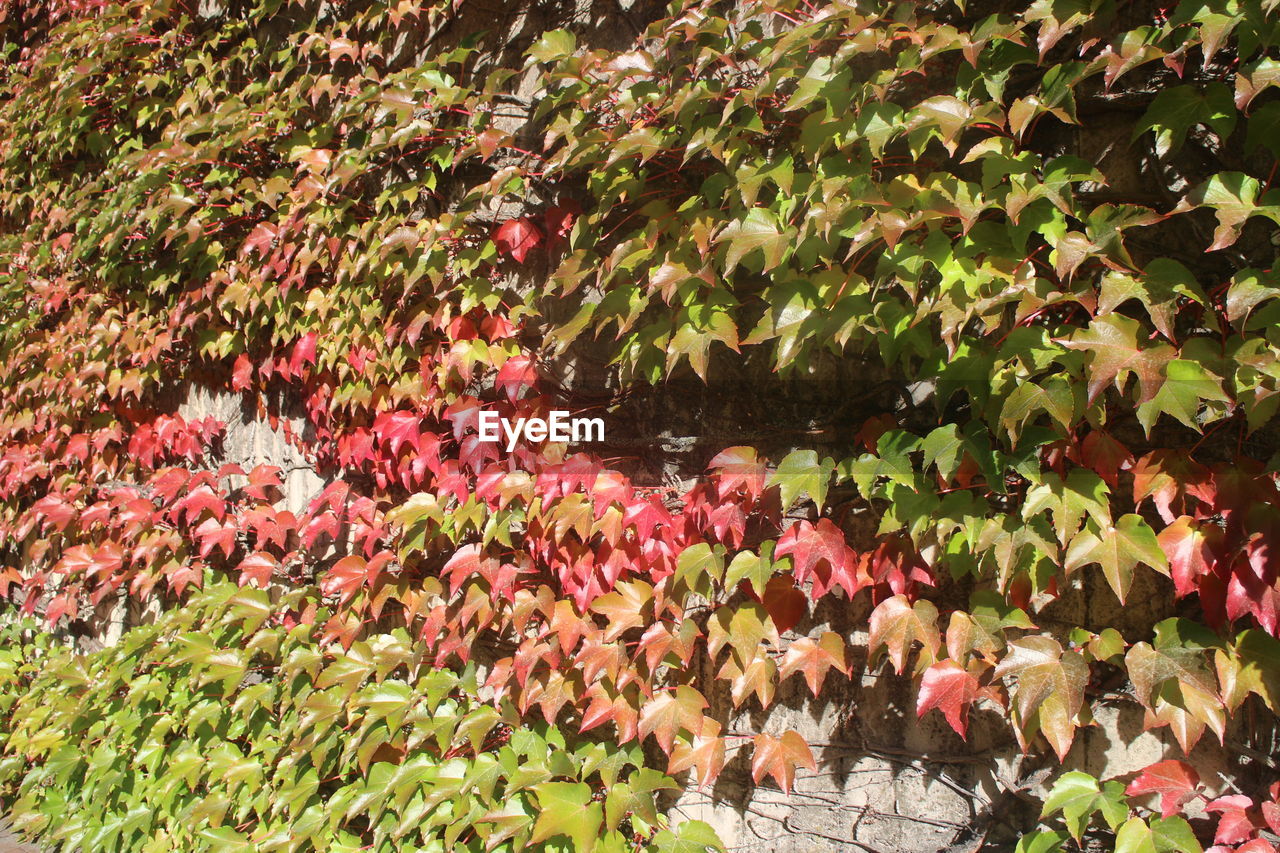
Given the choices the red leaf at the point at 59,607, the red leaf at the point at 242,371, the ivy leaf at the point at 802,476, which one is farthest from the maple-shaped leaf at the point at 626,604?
the red leaf at the point at 59,607

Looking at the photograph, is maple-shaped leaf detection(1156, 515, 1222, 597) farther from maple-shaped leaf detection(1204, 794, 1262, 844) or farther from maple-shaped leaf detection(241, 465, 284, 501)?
maple-shaped leaf detection(241, 465, 284, 501)

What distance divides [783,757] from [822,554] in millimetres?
480

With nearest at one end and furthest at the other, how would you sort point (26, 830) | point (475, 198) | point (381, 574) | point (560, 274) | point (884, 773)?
point (884, 773)
point (560, 274)
point (475, 198)
point (381, 574)
point (26, 830)

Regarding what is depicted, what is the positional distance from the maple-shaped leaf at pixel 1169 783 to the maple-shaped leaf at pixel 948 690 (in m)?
0.32

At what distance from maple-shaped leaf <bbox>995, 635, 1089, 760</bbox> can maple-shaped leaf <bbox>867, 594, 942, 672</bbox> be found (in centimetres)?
14

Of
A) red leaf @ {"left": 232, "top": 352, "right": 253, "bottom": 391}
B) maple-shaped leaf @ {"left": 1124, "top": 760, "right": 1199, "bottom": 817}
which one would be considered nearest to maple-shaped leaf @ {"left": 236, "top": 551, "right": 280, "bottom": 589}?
red leaf @ {"left": 232, "top": 352, "right": 253, "bottom": 391}

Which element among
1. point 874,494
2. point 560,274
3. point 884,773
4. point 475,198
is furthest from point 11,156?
point 884,773

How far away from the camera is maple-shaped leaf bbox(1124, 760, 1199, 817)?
1433 millimetres

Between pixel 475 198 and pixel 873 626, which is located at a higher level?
pixel 475 198

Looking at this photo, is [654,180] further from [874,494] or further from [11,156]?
[11,156]

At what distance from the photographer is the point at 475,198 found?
2.08 m

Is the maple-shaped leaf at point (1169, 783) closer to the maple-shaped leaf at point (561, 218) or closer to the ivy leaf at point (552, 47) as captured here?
the maple-shaped leaf at point (561, 218)

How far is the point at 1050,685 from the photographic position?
4.66ft

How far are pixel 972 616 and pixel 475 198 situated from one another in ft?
5.07
